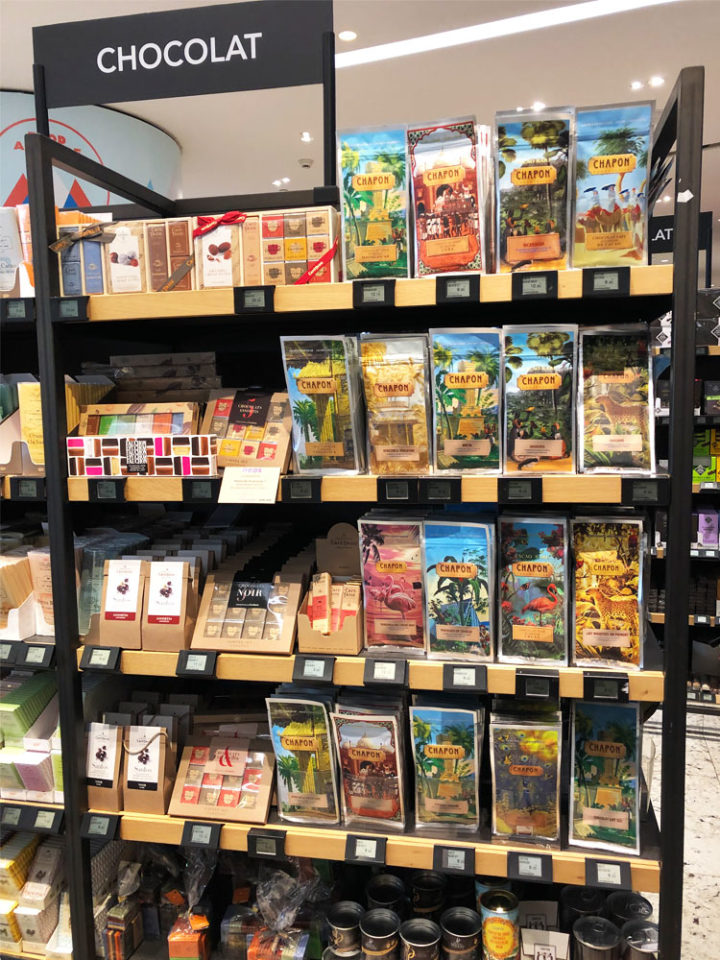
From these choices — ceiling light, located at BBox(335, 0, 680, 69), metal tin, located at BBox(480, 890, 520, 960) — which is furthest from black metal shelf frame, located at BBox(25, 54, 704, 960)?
ceiling light, located at BBox(335, 0, 680, 69)

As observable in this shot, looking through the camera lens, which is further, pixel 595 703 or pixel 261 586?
pixel 261 586

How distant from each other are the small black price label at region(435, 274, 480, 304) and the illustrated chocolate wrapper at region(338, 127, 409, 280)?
11 cm

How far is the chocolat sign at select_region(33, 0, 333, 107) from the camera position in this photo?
5.94ft

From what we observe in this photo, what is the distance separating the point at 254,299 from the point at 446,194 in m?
0.50

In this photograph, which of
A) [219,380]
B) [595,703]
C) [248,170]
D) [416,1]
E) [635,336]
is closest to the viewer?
[635,336]

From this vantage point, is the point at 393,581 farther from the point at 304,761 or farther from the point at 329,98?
the point at 329,98

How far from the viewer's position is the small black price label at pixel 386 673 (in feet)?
5.69

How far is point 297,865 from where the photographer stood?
216 centimetres

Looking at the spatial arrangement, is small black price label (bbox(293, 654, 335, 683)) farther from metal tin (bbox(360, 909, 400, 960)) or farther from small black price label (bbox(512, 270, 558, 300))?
small black price label (bbox(512, 270, 558, 300))

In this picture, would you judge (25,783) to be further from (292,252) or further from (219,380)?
(292,252)

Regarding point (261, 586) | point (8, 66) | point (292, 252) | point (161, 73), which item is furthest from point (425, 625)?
point (8, 66)

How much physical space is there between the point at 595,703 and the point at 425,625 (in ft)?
1.47

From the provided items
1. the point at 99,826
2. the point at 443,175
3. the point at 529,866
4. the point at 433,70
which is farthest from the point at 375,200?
the point at 433,70

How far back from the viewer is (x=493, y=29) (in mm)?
4199
